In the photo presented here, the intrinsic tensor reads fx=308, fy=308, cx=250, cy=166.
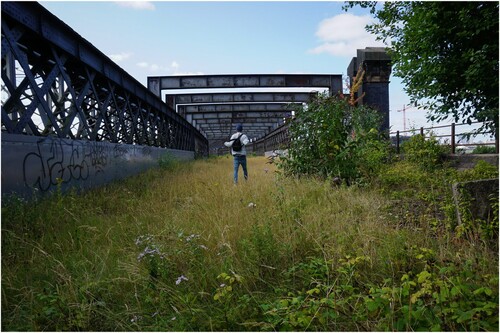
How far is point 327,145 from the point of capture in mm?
6305

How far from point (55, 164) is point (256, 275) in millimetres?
5810

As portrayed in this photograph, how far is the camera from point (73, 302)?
243 cm

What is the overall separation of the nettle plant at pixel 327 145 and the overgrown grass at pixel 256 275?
80.3 inches

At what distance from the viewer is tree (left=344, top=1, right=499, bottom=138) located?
17.9 ft

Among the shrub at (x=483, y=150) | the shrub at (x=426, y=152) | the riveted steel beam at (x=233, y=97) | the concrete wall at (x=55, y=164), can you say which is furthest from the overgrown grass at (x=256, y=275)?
Answer: the riveted steel beam at (x=233, y=97)

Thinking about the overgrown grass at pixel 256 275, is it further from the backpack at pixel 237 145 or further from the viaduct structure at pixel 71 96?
the backpack at pixel 237 145

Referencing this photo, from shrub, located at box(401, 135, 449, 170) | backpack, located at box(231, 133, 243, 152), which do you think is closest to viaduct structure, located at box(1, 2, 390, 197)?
backpack, located at box(231, 133, 243, 152)

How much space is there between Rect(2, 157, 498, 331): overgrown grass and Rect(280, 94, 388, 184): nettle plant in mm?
2041

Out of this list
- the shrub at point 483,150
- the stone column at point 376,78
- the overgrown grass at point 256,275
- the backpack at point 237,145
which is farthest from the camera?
the stone column at point 376,78

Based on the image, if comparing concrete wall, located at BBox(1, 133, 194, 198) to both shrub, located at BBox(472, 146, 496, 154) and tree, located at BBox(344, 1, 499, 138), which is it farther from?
shrub, located at BBox(472, 146, 496, 154)

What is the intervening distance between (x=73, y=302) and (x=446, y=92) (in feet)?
23.6

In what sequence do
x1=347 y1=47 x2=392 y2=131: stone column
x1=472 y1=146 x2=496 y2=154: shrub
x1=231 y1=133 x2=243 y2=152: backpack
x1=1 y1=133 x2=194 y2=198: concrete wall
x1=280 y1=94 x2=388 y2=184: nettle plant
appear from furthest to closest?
x1=347 y1=47 x2=392 y2=131: stone column
x1=472 y1=146 x2=496 y2=154: shrub
x1=231 y1=133 x2=243 y2=152: backpack
x1=280 y1=94 x2=388 y2=184: nettle plant
x1=1 y1=133 x2=194 y2=198: concrete wall

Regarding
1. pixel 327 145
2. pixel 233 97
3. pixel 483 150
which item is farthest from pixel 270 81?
pixel 327 145

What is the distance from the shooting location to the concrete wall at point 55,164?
519 cm
